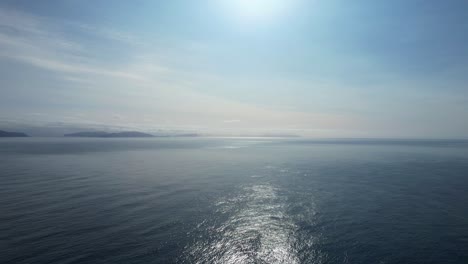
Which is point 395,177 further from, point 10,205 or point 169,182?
point 10,205

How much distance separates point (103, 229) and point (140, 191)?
1520 cm

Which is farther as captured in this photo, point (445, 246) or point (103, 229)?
point (103, 229)

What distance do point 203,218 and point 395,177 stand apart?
1803 inches

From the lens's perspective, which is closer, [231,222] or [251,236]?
[251,236]

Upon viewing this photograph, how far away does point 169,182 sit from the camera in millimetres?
45531

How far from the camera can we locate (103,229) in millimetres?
22891

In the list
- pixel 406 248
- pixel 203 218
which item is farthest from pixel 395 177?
pixel 203 218

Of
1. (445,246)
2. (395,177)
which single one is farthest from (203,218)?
(395,177)

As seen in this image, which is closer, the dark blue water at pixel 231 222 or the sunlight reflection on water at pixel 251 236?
the sunlight reflection on water at pixel 251 236

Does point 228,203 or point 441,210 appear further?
point 228,203

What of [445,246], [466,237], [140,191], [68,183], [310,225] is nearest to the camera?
[445,246]

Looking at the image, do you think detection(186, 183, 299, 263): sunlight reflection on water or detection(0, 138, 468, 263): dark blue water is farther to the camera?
detection(0, 138, 468, 263): dark blue water

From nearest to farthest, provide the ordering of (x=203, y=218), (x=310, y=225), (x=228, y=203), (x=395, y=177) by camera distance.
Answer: (x=310, y=225), (x=203, y=218), (x=228, y=203), (x=395, y=177)

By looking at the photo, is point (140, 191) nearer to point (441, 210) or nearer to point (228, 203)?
point (228, 203)
